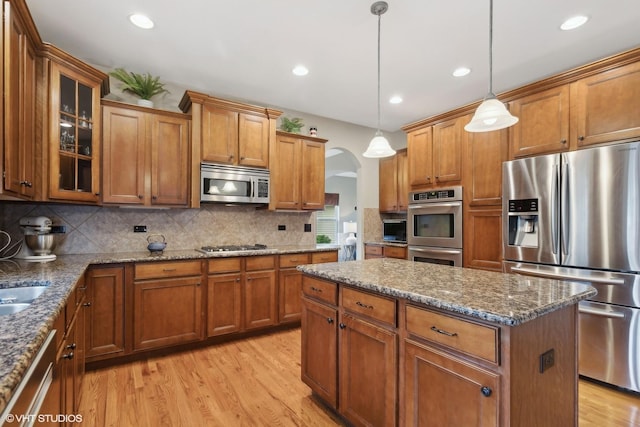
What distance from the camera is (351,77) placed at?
135 inches

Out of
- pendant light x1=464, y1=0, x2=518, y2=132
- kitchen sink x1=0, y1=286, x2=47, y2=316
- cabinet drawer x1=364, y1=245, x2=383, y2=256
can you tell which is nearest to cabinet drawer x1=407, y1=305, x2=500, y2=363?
pendant light x1=464, y1=0, x2=518, y2=132

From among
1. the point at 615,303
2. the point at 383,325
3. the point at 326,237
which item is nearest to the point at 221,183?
the point at 383,325

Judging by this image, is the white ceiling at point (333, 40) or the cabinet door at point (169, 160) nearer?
the white ceiling at point (333, 40)

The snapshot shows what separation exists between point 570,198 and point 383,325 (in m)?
2.12

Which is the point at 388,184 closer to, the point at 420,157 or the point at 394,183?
the point at 394,183

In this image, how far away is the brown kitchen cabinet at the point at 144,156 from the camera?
9.50ft

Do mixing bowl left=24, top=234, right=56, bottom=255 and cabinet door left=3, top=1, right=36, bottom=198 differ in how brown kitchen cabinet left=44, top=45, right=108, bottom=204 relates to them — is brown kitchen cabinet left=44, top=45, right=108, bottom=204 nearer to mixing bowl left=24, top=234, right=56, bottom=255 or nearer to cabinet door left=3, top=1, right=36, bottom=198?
cabinet door left=3, top=1, right=36, bottom=198

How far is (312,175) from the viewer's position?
4129 mm

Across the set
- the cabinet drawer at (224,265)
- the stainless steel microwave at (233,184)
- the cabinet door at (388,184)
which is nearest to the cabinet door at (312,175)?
the stainless steel microwave at (233,184)

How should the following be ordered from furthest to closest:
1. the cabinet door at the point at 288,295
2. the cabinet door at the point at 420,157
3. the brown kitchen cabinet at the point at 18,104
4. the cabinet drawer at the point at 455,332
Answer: the cabinet door at the point at 420,157, the cabinet door at the point at 288,295, the brown kitchen cabinet at the point at 18,104, the cabinet drawer at the point at 455,332

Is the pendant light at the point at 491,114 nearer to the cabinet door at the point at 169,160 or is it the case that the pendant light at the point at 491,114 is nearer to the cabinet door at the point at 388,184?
the cabinet door at the point at 169,160

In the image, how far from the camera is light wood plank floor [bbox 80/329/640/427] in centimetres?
199

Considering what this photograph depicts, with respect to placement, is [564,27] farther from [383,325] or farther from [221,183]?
[221,183]

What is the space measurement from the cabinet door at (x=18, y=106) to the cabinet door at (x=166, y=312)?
3.82 feet
